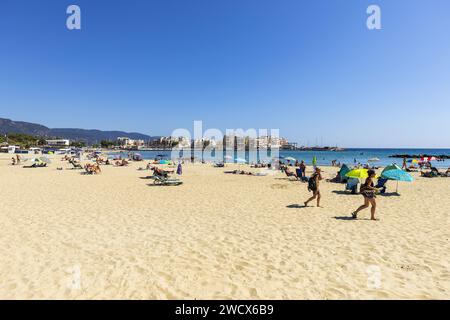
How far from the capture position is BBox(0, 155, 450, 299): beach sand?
3.96 meters

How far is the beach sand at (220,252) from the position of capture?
3965mm

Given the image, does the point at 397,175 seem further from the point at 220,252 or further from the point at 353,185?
the point at 220,252

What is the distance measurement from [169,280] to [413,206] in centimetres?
1059

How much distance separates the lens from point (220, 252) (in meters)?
5.38

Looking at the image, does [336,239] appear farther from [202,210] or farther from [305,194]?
[305,194]

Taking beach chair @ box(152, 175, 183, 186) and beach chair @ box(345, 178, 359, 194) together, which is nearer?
beach chair @ box(345, 178, 359, 194)

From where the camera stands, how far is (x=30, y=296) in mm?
3734

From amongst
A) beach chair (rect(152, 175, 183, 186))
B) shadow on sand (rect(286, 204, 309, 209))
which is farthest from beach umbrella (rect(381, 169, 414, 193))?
beach chair (rect(152, 175, 183, 186))

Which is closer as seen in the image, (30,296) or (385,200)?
(30,296)

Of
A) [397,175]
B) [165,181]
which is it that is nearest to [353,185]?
[397,175]

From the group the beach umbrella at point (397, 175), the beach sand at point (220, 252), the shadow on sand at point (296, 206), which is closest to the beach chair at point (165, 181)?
the beach sand at point (220, 252)

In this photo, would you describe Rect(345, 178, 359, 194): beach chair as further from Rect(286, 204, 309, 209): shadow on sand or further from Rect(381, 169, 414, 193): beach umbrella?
Rect(286, 204, 309, 209): shadow on sand

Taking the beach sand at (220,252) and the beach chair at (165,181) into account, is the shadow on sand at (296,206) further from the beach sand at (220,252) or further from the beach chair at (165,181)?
the beach chair at (165,181)
